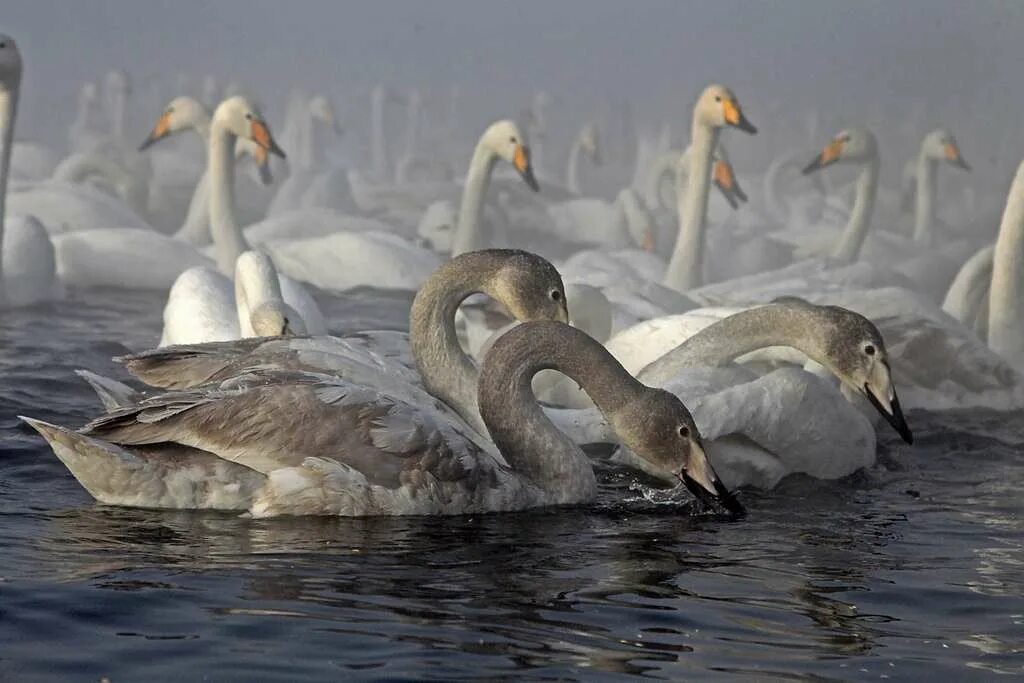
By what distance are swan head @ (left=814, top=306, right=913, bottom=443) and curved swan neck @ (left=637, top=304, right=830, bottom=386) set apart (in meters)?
0.15

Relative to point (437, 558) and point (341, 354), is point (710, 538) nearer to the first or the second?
point (437, 558)

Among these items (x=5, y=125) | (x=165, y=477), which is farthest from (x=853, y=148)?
(x=165, y=477)

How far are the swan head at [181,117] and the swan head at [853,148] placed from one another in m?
5.47

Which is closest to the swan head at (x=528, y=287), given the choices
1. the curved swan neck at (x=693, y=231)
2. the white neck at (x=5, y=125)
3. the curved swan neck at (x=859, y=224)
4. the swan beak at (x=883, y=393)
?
the swan beak at (x=883, y=393)

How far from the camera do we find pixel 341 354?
7.60 metres

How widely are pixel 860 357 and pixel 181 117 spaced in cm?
1052

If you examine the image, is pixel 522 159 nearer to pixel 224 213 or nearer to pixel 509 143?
pixel 509 143

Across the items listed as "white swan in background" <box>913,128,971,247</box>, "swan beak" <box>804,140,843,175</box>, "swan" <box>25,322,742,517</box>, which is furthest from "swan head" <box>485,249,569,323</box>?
"white swan in background" <box>913,128,971,247</box>

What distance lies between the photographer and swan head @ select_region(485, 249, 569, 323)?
770 centimetres


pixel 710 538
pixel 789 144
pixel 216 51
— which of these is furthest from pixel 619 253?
pixel 216 51

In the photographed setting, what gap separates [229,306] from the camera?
32.7 feet

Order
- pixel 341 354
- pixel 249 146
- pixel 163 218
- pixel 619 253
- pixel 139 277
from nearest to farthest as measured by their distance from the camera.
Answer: pixel 341 354
pixel 139 277
pixel 619 253
pixel 249 146
pixel 163 218

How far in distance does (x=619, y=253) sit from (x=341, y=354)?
27.2 feet

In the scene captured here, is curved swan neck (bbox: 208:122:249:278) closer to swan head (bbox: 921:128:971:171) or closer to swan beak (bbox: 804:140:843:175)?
swan beak (bbox: 804:140:843:175)
